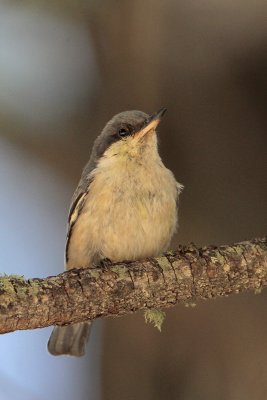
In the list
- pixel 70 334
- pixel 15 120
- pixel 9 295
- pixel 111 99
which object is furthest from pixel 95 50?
pixel 9 295

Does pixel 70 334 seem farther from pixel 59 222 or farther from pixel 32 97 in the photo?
pixel 32 97

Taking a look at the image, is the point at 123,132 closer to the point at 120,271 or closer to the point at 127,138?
the point at 127,138

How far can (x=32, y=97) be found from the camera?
4910 millimetres

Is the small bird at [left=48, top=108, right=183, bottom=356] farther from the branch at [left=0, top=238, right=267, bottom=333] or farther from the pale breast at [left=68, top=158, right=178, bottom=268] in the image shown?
the branch at [left=0, top=238, right=267, bottom=333]

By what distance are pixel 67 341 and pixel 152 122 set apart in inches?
59.2

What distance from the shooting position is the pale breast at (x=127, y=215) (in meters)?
→ 4.25

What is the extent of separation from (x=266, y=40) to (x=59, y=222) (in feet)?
6.47

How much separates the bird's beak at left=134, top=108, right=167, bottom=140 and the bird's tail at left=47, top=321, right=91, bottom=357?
4.22 feet

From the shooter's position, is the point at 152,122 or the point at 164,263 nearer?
the point at 164,263

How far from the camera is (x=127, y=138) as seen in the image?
4.59 meters

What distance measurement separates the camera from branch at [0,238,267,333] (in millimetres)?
3184

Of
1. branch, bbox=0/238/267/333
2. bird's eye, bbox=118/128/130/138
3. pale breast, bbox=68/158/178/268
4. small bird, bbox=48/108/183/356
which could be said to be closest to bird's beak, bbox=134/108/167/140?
small bird, bbox=48/108/183/356

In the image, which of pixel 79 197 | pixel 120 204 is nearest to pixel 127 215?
pixel 120 204

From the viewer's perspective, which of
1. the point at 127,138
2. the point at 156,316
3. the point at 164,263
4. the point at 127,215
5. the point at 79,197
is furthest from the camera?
the point at 127,138
